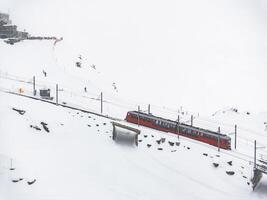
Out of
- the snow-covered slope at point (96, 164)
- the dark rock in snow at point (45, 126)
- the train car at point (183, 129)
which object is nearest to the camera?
the snow-covered slope at point (96, 164)

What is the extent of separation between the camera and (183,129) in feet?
171

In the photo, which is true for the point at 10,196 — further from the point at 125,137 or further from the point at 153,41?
the point at 153,41

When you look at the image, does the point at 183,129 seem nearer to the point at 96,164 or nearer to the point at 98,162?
the point at 98,162

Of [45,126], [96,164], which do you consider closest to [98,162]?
[96,164]

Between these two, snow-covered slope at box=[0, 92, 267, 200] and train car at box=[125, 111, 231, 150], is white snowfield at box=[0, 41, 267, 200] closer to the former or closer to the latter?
snow-covered slope at box=[0, 92, 267, 200]

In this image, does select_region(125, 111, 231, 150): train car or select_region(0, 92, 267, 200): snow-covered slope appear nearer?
select_region(0, 92, 267, 200): snow-covered slope

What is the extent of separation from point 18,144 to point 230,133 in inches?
1340

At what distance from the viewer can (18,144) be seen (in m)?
40.0

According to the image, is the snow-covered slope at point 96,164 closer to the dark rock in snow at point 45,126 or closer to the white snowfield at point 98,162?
the white snowfield at point 98,162

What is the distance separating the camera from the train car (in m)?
49.5

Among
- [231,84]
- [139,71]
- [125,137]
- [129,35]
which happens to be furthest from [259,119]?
[129,35]

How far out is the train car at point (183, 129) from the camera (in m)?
49.5

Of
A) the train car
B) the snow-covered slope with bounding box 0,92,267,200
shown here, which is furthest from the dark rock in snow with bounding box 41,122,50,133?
the train car

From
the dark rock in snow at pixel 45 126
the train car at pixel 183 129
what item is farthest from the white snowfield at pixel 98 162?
the train car at pixel 183 129
